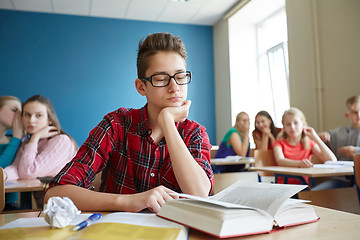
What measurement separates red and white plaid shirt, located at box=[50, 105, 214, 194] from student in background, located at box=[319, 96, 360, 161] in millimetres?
2435

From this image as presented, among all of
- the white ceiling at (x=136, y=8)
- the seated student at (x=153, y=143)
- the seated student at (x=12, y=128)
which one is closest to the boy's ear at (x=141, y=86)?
the seated student at (x=153, y=143)

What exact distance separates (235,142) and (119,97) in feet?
9.50

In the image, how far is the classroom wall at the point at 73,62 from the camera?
573 centimetres

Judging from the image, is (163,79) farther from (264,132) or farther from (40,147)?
(264,132)

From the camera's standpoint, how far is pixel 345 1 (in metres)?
3.66

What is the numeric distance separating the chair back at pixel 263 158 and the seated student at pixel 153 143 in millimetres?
2074

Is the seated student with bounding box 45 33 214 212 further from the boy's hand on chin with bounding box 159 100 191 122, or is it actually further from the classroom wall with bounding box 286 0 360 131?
the classroom wall with bounding box 286 0 360 131

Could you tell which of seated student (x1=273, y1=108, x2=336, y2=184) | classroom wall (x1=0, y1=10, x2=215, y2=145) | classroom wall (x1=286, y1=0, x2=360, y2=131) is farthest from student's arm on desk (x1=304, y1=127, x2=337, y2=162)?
classroom wall (x1=0, y1=10, x2=215, y2=145)

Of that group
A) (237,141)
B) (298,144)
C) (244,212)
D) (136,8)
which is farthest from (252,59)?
(244,212)

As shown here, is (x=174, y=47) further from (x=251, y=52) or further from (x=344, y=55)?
(x=251, y=52)

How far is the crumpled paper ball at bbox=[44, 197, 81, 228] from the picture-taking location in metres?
0.60

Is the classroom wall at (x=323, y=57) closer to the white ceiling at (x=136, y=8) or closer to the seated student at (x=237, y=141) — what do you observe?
the seated student at (x=237, y=141)

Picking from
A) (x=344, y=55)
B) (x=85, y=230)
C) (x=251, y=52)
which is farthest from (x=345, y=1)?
(x=85, y=230)

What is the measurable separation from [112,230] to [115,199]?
263 mm
